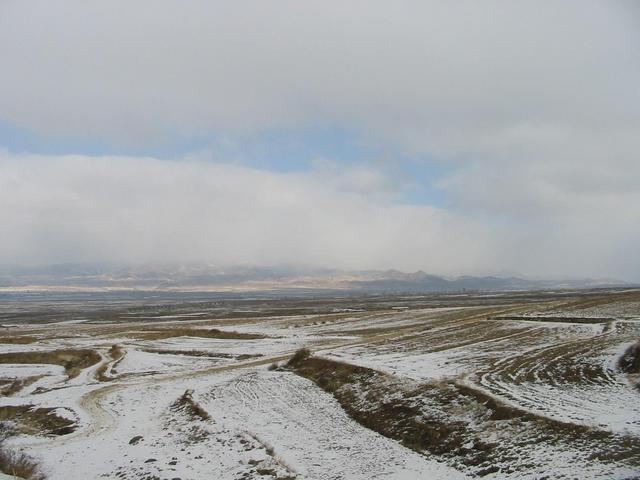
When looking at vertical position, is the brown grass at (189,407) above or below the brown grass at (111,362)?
above

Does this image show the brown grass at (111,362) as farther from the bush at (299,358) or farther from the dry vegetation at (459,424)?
the dry vegetation at (459,424)

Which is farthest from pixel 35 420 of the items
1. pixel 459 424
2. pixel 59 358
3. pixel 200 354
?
pixel 59 358

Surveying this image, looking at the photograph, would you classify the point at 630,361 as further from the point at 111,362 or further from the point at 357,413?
the point at 111,362

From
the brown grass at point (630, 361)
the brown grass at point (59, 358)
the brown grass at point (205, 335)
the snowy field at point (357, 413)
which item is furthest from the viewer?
the brown grass at point (205, 335)

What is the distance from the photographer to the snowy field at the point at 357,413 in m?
19.3

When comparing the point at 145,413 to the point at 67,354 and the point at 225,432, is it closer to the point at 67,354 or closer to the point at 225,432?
the point at 225,432

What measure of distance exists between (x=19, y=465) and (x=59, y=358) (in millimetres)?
42053

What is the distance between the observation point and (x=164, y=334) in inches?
3174

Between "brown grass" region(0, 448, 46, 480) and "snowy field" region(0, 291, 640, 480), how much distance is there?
276 mm

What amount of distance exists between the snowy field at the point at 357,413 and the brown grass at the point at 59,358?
566cm

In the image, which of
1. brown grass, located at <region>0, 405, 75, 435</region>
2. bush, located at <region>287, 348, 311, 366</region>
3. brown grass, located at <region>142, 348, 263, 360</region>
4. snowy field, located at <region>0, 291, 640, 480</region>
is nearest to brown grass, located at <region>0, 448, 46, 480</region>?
snowy field, located at <region>0, 291, 640, 480</region>

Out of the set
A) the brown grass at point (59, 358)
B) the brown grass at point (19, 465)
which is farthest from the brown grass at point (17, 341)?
the brown grass at point (19, 465)

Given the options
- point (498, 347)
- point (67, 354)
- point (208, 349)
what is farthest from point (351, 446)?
point (67, 354)

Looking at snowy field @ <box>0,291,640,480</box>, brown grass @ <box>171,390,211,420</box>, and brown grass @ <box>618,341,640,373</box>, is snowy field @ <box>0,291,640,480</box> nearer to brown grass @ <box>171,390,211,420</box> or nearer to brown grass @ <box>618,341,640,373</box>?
brown grass @ <box>171,390,211,420</box>
